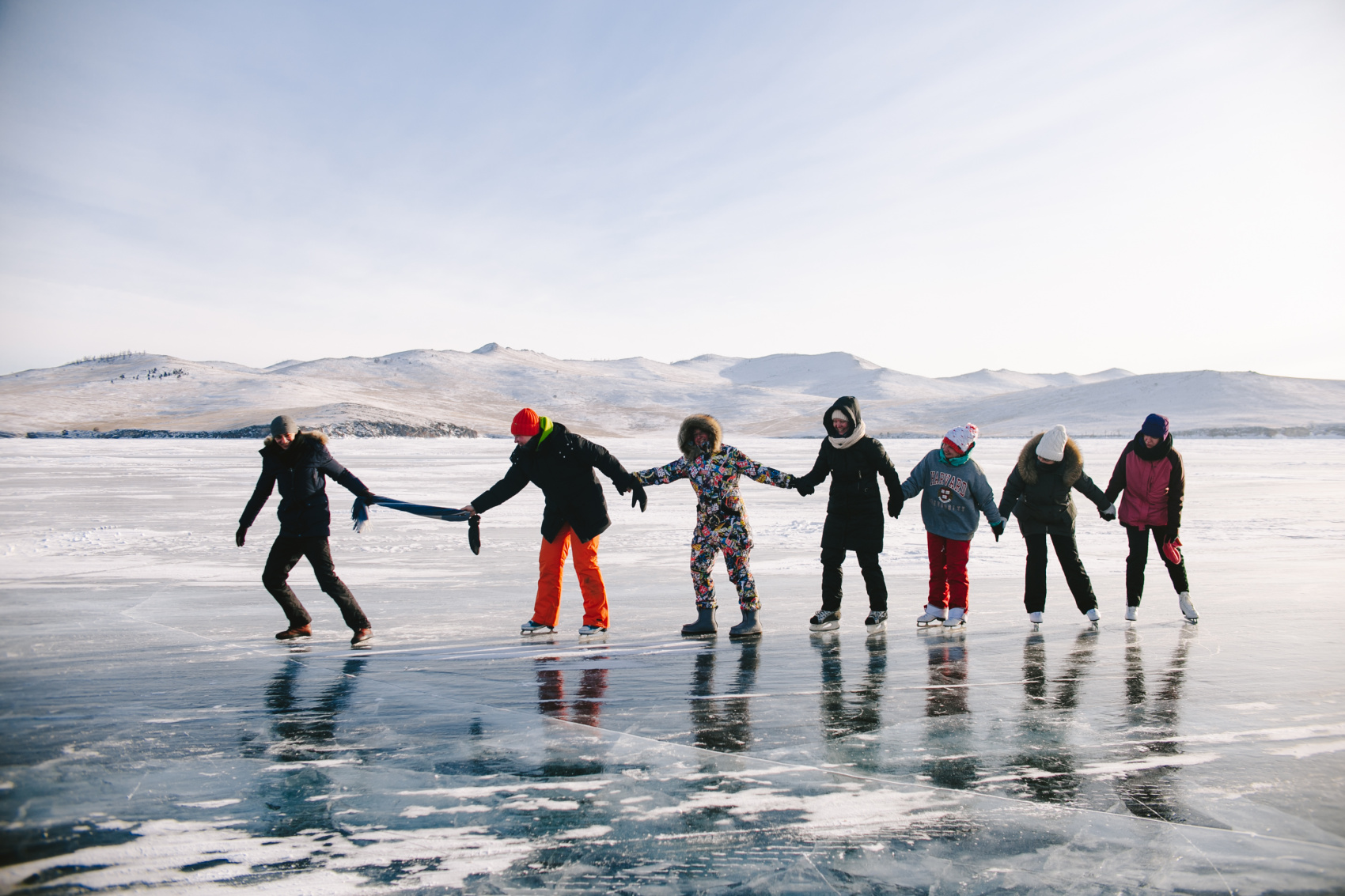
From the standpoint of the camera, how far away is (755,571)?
8898 millimetres

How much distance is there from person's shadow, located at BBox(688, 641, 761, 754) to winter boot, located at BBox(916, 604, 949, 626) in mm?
1471

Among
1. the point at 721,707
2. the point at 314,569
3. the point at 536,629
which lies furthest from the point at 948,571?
the point at 314,569

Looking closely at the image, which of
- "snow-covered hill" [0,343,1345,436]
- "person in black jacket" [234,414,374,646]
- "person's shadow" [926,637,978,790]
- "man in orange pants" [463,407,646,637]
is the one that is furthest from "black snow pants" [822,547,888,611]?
"snow-covered hill" [0,343,1345,436]

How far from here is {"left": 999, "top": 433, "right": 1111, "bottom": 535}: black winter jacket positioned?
630 cm

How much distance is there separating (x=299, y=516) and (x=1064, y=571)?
17.9ft

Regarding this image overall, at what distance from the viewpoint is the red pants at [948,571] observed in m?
6.25

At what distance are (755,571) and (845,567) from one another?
0.96 meters

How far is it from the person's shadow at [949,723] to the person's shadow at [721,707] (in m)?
0.82

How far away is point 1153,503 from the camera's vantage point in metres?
6.39

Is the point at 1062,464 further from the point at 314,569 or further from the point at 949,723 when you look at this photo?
the point at 314,569

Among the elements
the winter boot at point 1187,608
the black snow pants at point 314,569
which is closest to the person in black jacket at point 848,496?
the winter boot at point 1187,608

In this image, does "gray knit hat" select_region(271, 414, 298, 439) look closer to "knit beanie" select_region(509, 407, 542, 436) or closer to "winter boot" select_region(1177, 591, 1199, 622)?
"knit beanie" select_region(509, 407, 542, 436)

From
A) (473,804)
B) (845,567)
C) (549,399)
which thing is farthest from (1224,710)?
(549,399)

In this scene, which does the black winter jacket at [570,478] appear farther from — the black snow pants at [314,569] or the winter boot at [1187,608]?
the winter boot at [1187,608]
